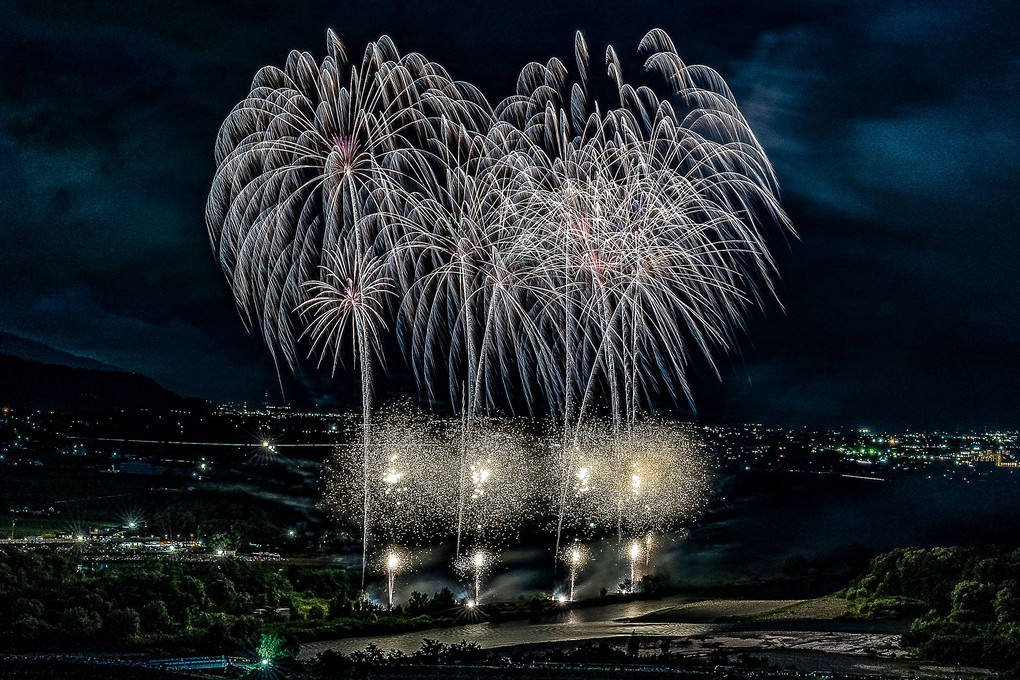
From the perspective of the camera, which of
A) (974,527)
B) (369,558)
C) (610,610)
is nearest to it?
(610,610)

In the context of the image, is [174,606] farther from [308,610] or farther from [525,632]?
[525,632]

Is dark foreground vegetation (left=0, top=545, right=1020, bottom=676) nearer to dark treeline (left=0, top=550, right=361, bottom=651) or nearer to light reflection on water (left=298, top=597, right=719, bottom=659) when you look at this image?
dark treeline (left=0, top=550, right=361, bottom=651)

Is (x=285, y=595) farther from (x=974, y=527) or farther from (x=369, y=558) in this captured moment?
(x=974, y=527)

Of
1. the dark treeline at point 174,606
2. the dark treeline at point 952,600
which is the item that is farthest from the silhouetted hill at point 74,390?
the dark treeline at point 952,600

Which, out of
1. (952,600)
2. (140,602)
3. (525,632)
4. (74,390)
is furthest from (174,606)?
(74,390)

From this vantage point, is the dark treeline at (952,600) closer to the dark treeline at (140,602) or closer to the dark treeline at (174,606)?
the dark treeline at (174,606)

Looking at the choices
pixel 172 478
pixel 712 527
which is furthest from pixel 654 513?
pixel 172 478

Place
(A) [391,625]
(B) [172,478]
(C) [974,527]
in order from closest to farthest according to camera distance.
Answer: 1. (A) [391,625]
2. (B) [172,478]
3. (C) [974,527]

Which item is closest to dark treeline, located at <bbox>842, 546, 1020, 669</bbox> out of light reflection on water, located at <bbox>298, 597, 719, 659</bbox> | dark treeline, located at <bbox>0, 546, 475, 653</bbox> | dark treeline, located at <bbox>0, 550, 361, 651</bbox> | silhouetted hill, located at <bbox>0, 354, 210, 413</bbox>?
light reflection on water, located at <bbox>298, 597, 719, 659</bbox>
